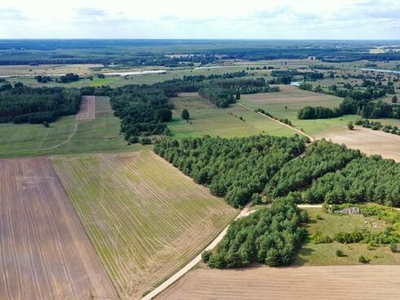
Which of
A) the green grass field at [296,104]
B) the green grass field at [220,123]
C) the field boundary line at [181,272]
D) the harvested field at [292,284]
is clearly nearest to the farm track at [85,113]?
the green grass field at [220,123]

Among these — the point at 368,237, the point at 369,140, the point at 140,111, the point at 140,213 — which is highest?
the point at 140,111

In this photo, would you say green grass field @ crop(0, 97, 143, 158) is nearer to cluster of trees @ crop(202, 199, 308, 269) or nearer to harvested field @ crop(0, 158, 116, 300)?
harvested field @ crop(0, 158, 116, 300)

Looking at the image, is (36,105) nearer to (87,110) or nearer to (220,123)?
(87,110)

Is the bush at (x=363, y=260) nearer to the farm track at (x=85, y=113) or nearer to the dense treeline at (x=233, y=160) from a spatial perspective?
the dense treeline at (x=233, y=160)

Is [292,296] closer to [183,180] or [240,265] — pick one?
[240,265]

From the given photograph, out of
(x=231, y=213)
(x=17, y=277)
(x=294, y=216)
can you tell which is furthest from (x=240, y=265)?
(x=17, y=277)

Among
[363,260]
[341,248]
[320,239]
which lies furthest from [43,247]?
[363,260]

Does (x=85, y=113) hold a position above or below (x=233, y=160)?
below
